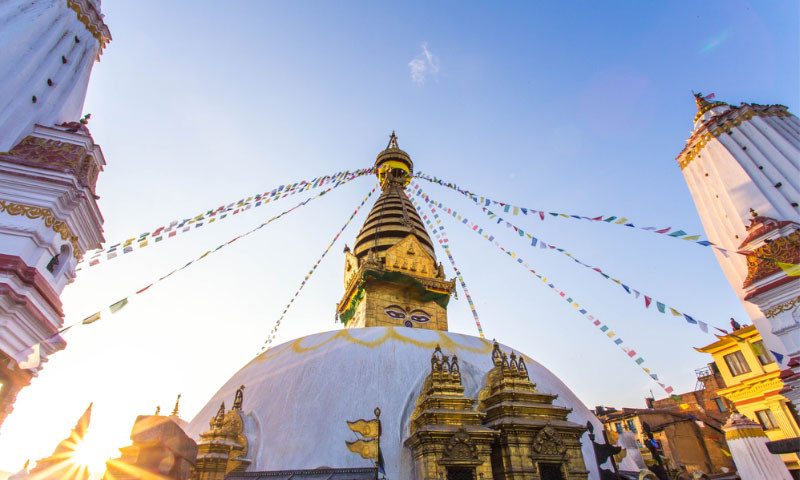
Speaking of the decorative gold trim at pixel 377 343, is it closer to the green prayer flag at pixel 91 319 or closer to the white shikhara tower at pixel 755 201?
the green prayer flag at pixel 91 319

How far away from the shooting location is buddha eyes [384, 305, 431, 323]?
17.0 meters

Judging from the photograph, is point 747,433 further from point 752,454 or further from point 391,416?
point 391,416

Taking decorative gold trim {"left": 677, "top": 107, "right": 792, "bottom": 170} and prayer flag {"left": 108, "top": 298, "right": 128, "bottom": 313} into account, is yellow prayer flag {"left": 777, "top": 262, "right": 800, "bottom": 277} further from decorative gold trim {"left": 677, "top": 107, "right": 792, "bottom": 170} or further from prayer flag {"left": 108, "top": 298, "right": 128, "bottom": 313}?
prayer flag {"left": 108, "top": 298, "right": 128, "bottom": 313}

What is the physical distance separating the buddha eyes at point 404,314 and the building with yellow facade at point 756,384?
11.8 meters

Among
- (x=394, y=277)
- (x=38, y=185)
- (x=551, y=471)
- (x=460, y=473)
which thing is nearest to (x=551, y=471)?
(x=551, y=471)

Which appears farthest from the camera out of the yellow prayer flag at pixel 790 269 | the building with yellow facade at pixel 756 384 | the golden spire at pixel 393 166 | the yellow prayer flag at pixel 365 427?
the golden spire at pixel 393 166

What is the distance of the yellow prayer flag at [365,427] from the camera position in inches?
298

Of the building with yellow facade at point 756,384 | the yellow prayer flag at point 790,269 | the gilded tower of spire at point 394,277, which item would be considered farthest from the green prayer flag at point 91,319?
the building with yellow facade at point 756,384

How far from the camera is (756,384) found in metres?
16.4

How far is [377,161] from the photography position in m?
24.8

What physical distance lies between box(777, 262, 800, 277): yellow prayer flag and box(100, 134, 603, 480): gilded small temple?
5.35m

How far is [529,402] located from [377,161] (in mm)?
19433

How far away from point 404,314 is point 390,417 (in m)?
9.24

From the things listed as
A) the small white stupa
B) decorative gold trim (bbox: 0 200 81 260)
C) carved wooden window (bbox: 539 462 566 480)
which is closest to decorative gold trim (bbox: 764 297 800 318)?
the small white stupa
